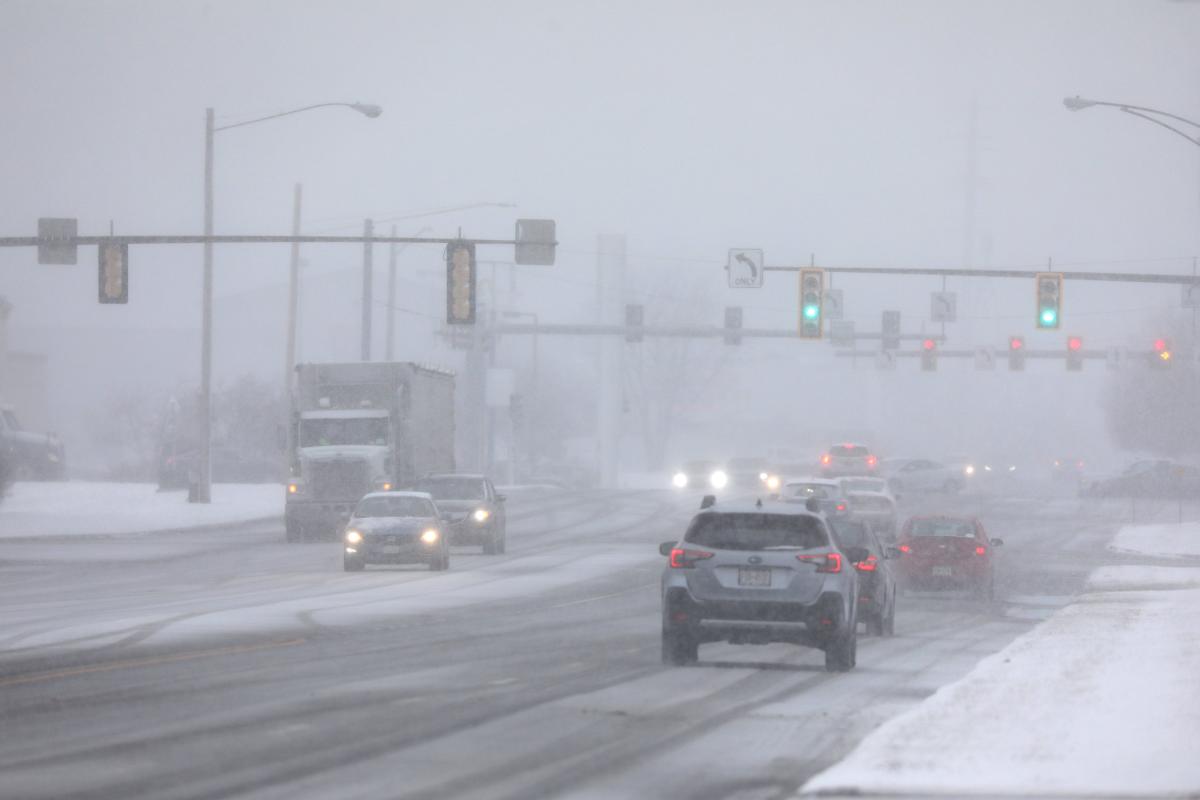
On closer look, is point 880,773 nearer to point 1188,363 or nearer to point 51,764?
point 51,764

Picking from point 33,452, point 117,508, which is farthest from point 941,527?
point 33,452

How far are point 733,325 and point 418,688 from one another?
4612cm

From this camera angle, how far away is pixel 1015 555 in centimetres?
4316

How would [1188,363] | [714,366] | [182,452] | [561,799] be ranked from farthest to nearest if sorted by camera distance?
[714,366] < [1188,363] < [182,452] < [561,799]

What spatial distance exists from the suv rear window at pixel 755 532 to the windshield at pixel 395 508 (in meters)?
16.5

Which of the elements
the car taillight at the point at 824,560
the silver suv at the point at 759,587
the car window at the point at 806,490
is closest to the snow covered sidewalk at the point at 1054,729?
the silver suv at the point at 759,587

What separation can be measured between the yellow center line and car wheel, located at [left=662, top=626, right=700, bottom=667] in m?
4.11

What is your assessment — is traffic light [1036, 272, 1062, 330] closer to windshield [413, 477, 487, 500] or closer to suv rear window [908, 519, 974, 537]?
suv rear window [908, 519, 974, 537]

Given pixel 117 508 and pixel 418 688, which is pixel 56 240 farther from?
pixel 117 508

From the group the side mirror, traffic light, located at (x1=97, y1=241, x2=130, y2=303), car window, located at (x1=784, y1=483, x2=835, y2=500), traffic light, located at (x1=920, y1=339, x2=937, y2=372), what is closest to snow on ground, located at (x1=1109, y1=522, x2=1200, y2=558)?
car window, located at (x1=784, y1=483, x2=835, y2=500)

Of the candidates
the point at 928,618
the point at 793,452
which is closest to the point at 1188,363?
the point at 793,452

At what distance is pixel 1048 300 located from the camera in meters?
38.0

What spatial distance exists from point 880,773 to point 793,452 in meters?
70.8

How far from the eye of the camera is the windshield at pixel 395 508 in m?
32.7
